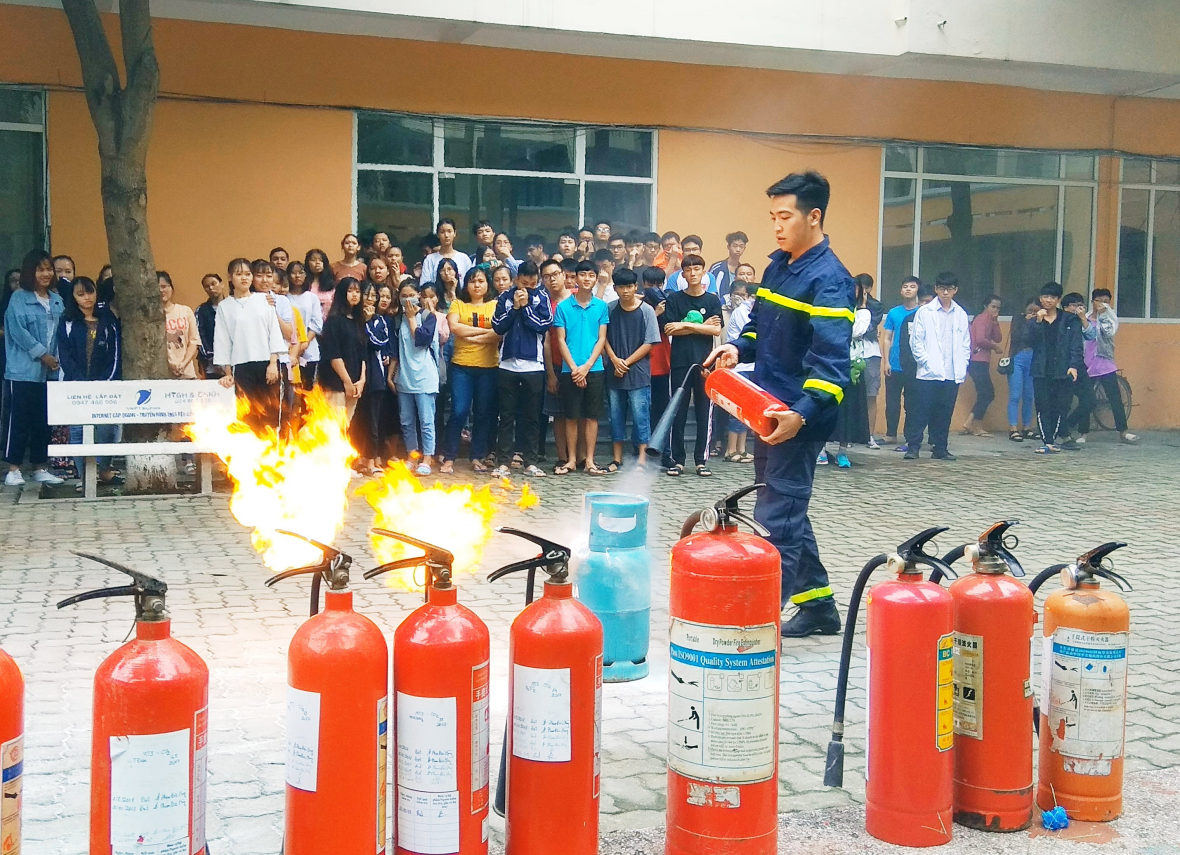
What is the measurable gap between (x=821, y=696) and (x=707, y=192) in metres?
11.0

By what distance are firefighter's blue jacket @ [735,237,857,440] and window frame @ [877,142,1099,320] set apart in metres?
11.2

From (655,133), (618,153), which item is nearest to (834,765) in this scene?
(618,153)

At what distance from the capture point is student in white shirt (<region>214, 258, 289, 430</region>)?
10414 mm

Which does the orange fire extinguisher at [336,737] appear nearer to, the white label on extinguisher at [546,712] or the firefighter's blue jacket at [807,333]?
the white label on extinguisher at [546,712]

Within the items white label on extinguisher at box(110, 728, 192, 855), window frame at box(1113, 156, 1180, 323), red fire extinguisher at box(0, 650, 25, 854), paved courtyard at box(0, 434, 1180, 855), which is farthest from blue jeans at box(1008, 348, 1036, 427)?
red fire extinguisher at box(0, 650, 25, 854)

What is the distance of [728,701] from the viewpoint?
10.7ft

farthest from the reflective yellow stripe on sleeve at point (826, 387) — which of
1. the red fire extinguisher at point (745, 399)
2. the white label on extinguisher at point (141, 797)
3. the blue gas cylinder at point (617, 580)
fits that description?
the white label on extinguisher at point (141, 797)

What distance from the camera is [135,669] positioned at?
270 centimetres

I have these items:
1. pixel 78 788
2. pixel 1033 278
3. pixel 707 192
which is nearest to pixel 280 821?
pixel 78 788

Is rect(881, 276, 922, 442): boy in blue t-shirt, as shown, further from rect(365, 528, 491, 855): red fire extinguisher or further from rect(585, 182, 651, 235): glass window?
rect(365, 528, 491, 855): red fire extinguisher

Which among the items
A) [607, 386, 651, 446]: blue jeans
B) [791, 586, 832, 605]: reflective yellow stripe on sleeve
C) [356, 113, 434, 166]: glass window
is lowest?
[791, 586, 832, 605]: reflective yellow stripe on sleeve

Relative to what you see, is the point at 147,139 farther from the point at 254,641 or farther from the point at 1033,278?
the point at 1033,278

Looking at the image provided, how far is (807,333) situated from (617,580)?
1.49 meters

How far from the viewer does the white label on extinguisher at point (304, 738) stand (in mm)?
2857
